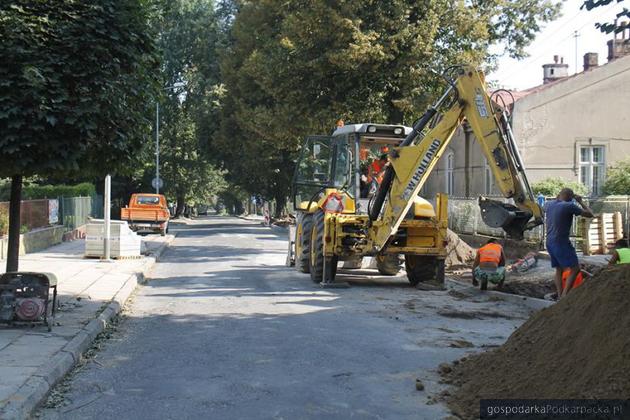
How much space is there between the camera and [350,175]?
15047mm

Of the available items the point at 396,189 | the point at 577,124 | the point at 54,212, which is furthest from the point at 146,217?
the point at 396,189

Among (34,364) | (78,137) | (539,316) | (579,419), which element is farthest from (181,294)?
(579,419)

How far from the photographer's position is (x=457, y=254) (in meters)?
19.0

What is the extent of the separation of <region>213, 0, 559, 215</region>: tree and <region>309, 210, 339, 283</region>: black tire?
311 inches

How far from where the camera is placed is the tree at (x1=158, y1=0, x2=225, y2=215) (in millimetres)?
46281

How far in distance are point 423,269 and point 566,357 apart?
29.0 ft

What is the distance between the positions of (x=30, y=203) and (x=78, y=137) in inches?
599

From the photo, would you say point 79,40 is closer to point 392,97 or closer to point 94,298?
point 94,298

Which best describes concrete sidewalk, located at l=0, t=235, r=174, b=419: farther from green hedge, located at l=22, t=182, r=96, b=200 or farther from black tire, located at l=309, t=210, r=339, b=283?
green hedge, located at l=22, t=182, r=96, b=200

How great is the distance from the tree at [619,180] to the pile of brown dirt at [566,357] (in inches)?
763

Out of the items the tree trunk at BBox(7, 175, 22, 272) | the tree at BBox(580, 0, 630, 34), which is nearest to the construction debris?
the tree at BBox(580, 0, 630, 34)

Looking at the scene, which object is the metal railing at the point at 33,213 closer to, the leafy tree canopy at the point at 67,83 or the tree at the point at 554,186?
the leafy tree canopy at the point at 67,83

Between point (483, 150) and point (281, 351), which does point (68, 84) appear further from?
point (483, 150)

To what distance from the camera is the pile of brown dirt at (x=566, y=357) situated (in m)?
5.37
